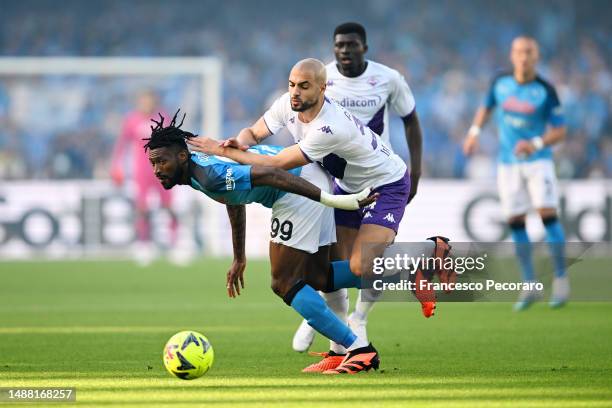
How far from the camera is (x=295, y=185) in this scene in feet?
23.5

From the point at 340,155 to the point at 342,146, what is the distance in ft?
0.51

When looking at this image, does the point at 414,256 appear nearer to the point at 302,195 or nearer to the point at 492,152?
the point at 302,195

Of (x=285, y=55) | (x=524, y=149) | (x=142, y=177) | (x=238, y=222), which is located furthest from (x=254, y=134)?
(x=285, y=55)

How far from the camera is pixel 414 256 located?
801 cm

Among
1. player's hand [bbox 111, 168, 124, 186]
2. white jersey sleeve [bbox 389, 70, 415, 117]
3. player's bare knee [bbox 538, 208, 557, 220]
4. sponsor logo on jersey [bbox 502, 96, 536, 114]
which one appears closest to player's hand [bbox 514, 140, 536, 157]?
sponsor logo on jersey [bbox 502, 96, 536, 114]

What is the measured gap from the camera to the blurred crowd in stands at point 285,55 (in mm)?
22969

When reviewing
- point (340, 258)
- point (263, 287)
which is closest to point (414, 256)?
point (340, 258)

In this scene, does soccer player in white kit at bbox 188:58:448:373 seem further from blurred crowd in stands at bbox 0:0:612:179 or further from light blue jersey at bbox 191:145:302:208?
blurred crowd in stands at bbox 0:0:612:179

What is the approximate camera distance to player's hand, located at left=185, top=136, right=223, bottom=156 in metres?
7.50

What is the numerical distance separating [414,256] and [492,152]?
17222 millimetres

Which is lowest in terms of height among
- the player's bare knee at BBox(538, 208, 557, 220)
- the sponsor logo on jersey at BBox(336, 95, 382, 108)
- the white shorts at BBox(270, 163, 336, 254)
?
the white shorts at BBox(270, 163, 336, 254)

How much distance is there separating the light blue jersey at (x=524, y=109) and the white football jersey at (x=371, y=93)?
3.97m

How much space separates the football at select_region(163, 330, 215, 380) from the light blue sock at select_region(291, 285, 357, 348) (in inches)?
29.9
